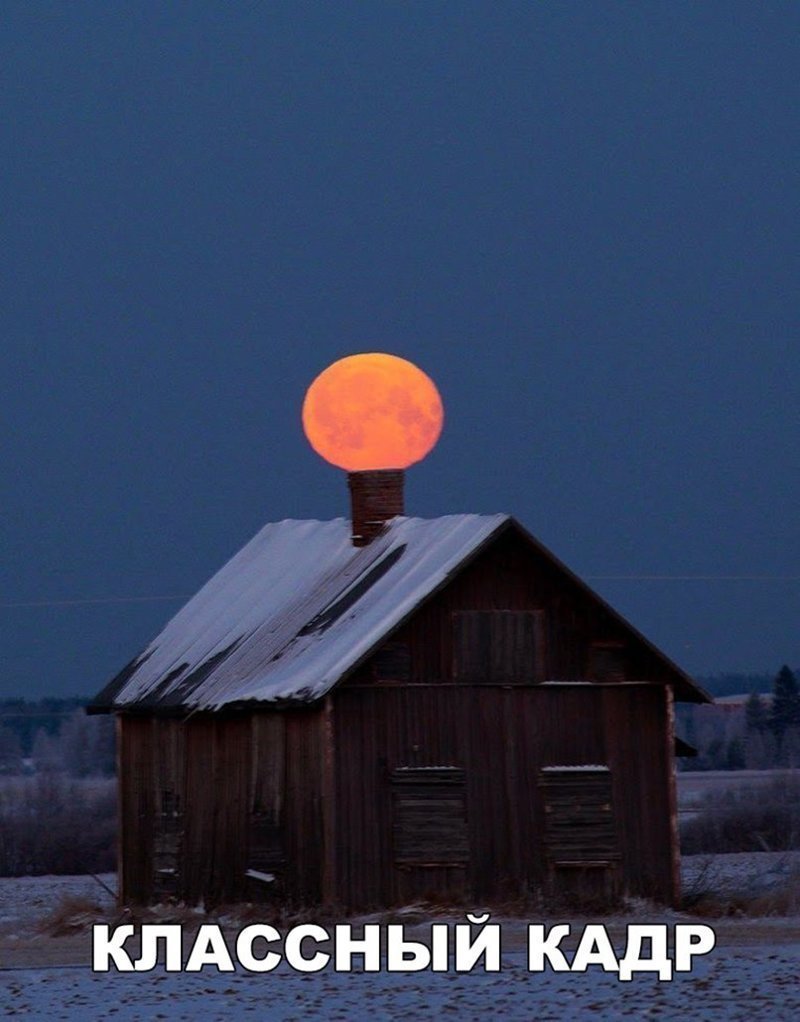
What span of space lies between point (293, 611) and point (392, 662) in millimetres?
3186

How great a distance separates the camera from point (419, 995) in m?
18.6

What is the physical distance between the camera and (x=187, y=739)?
2988 centimetres

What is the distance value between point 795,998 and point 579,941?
16.7ft

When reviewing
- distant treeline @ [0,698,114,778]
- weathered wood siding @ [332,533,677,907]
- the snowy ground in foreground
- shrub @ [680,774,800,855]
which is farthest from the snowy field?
distant treeline @ [0,698,114,778]

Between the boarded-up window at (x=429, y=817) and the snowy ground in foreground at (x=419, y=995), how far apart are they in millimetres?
6400

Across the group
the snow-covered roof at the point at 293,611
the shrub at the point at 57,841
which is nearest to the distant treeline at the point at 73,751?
the shrub at the point at 57,841

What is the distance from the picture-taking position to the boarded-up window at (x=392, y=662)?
27203 mm

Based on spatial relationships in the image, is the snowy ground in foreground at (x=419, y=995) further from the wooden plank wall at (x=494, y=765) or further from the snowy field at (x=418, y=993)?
the wooden plank wall at (x=494, y=765)

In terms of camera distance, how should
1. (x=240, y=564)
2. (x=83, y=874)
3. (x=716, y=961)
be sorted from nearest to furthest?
1. (x=716, y=961)
2. (x=240, y=564)
3. (x=83, y=874)

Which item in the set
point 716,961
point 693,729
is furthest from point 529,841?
point 693,729

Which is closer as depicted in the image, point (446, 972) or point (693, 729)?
point (446, 972)

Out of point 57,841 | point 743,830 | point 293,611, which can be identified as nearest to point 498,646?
point 293,611

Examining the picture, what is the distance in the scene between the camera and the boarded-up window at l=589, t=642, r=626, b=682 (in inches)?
1115

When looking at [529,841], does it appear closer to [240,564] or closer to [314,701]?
[314,701]
